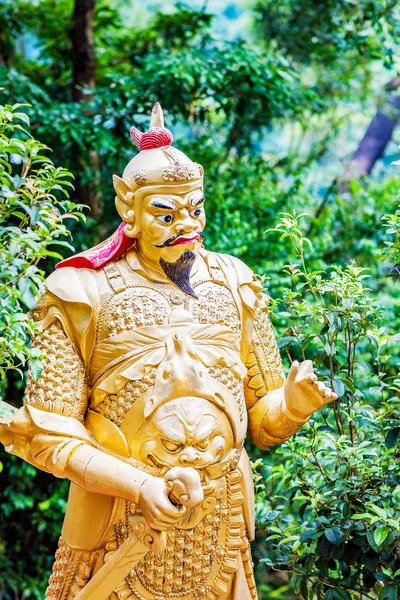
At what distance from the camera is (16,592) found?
227 inches

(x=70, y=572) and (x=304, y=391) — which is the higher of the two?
(x=304, y=391)

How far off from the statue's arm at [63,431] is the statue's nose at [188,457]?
141 millimetres

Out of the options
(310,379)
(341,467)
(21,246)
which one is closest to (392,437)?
(341,467)

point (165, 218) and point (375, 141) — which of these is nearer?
point (165, 218)

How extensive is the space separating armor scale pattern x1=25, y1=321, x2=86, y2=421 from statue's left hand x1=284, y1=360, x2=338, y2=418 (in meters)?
0.70

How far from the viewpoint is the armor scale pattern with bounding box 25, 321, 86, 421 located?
3.29m

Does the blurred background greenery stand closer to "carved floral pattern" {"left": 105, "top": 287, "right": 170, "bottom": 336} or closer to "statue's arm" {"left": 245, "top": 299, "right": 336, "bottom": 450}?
"statue's arm" {"left": 245, "top": 299, "right": 336, "bottom": 450}

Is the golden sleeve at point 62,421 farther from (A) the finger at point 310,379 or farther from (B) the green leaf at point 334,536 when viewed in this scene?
(B) the green leaf at point 334,536

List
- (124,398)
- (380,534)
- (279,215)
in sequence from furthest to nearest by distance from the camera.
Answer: (279,215)
(380,534)
(124,398)

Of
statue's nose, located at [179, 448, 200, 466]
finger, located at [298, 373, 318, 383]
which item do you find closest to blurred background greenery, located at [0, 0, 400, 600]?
finger, located at [298, 373, 318, 383]

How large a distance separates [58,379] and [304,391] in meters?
0.82

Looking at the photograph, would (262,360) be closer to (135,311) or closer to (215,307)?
(215,307)

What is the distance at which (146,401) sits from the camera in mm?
3268

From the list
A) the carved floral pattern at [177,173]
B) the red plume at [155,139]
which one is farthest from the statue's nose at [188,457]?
the red plume at [155,139]
